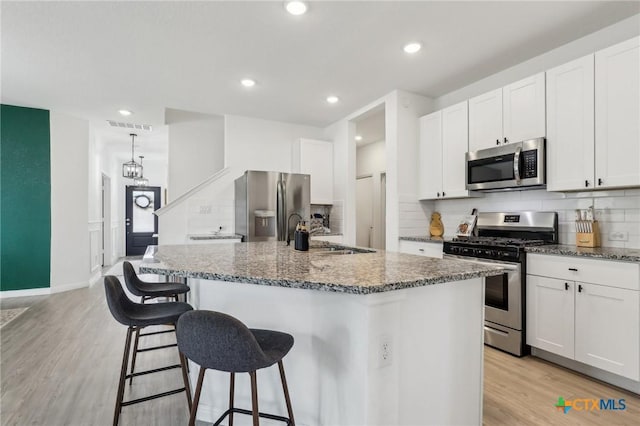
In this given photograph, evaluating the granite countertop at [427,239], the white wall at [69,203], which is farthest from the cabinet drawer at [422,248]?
the white wall at [69,203]

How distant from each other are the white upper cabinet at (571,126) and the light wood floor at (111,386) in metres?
1.49

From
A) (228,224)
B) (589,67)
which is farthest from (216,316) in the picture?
(228,224)

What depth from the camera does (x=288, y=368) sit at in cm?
163

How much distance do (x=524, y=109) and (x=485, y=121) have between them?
40cm

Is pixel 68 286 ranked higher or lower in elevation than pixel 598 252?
lower

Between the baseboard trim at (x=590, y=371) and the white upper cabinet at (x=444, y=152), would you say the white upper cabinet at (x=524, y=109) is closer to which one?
the white upper cabinet at (x=444, y=152)

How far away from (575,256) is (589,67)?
1.44 meters

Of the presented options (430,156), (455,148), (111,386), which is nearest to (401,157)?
(430,156)

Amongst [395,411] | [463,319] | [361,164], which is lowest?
[395,411]

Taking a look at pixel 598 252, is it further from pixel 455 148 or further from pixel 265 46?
pixel 265 46

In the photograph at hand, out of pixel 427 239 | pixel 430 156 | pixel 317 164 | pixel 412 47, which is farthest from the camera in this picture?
pixel 317 164

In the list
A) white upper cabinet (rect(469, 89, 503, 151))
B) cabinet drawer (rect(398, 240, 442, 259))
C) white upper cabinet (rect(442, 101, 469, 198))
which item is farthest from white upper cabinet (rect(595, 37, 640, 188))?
cabinet drawer (rect(398, 240, 442, 259))

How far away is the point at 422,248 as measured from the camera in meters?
3.61

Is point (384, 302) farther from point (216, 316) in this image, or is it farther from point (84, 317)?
point (84, 317)
